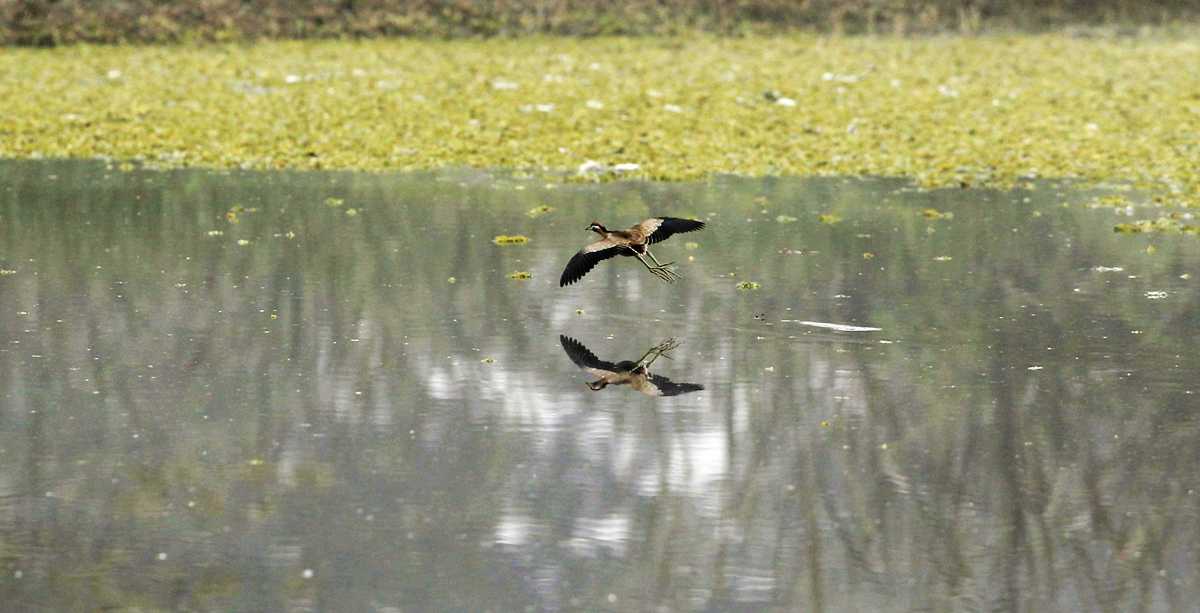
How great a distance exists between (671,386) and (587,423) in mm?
855

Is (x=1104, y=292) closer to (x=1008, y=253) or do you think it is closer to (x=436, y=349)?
(x=1008, y=253)

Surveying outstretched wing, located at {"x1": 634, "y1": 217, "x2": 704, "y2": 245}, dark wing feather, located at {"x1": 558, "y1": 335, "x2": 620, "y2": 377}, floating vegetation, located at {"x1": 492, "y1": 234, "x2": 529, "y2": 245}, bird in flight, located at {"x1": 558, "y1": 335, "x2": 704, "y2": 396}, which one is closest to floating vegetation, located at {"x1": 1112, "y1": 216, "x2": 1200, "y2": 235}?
floating vegetation, located at {"x1": 492, "y1": 234, "x2": 529, "y2": 245}

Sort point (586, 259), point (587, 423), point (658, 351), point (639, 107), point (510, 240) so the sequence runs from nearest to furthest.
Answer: point (587, 423) → point (658, 351) → point (586, 259) → point (510, 240) → point (639, 107)

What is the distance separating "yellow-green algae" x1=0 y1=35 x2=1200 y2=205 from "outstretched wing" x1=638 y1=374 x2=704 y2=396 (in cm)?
832

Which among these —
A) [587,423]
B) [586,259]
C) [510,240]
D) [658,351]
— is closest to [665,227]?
[586,259]

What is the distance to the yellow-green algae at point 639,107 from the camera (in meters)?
16.9

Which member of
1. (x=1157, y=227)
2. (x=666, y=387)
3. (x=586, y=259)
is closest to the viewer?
(x=666, y=387)

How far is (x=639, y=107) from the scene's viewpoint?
20.2m

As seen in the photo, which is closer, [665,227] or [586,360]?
[586,360]

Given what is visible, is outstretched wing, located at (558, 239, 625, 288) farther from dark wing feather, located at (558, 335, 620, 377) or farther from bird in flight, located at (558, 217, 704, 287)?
dark wing feather, located at (558, 335, 620, 377)

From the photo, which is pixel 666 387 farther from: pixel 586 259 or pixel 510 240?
pixel 510 240

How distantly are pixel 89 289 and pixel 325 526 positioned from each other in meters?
4.78

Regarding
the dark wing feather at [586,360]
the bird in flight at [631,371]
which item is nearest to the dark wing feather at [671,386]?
the bird in flight at [631,371]

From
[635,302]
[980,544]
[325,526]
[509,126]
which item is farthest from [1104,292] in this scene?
[509,126]
